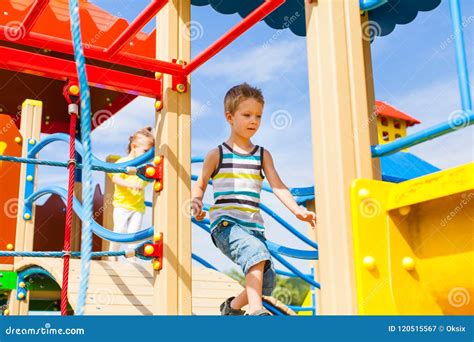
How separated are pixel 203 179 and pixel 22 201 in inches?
105

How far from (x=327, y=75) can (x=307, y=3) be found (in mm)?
268

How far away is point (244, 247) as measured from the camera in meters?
2.02

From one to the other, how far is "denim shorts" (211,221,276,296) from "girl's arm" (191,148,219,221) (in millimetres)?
114

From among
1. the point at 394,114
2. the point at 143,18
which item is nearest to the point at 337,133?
the point at 143,18

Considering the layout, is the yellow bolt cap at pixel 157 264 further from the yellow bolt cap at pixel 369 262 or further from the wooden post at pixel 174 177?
the yellow bolt cap at pixel 369 262

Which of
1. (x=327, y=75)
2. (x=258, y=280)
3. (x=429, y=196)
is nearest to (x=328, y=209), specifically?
(x=429, y=196)

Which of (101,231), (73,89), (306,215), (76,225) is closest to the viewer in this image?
(306,215)

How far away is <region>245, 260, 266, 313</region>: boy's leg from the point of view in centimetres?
195

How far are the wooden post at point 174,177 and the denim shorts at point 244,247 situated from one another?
0.37 m

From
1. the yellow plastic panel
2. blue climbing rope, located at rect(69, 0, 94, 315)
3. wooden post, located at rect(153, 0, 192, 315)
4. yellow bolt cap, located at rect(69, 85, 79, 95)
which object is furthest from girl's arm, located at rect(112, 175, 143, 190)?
blue climbing rope, located at rect(69, 0, 94, 315)

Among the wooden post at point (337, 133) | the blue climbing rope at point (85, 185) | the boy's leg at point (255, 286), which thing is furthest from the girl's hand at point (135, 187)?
the blue climbing rope at point (85, 185)

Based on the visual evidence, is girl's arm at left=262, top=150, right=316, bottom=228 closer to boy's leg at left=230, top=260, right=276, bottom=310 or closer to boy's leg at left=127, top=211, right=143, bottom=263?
boy's leg at left=230, top=260, right=276, bottom=310

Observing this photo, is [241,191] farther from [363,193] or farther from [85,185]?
[85,185]

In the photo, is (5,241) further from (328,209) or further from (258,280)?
(328,209)
